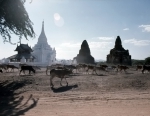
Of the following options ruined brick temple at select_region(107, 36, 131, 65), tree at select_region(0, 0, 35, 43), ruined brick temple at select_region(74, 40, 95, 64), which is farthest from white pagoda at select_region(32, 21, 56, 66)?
tree at select_region(0, 0, 35, 43)

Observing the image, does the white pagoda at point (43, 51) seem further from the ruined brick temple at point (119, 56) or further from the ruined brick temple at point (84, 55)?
the ruined brick temple at point (119, 56)

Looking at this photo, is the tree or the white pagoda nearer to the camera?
the tree

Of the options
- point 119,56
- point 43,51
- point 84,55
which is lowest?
point 119,56

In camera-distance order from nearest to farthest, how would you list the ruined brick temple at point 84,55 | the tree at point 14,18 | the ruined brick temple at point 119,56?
the tree at point 14,18 → the ruined brick temple at point 119,56 → the ruined brick temple at point 84,55

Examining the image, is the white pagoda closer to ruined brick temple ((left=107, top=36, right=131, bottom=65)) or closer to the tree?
ruined brick temple ((left=107, top=36, right=131, bottom=65))

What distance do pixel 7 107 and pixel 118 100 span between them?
5.39 meters

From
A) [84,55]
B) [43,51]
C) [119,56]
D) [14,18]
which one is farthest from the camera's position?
[43,51]

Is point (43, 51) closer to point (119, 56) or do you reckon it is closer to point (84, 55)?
point (84, 55)

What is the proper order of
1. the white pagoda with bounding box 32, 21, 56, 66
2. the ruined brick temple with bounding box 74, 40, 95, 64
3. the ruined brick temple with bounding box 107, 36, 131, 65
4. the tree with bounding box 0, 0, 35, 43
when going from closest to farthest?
1. the tree with bounding box 0, 0, 35, 43
2. the ruined brick temple with bounding box 107, 36, 131, 65
3. the ruined brick temple with bounding box 74, 40, 95, 64
4. the white pagoda with bounding box 32, 21, 56, 66

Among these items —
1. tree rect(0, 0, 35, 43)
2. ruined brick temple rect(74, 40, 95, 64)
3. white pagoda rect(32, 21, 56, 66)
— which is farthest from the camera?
white pagoda rect(32, 21, 56, 66)

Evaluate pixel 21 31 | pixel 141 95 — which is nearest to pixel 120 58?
pixel 21 31

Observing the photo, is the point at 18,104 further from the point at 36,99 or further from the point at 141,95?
the point at 141,95

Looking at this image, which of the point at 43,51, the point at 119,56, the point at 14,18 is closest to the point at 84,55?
the point at 119,56

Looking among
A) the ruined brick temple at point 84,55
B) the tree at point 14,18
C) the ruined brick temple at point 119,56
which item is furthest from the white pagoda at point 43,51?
the tree at point 14,18
